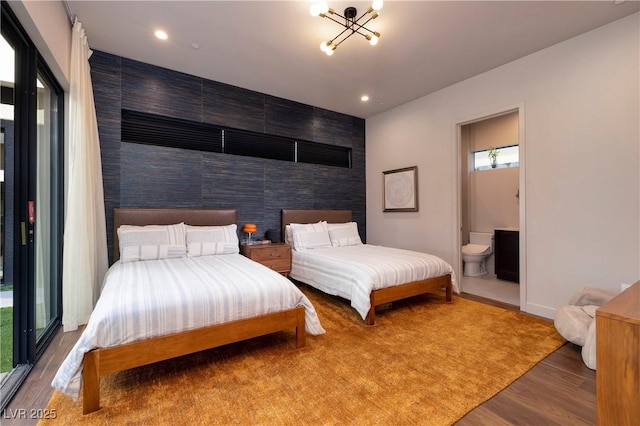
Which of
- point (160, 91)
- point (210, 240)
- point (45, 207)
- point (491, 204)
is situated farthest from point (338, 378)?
point (491, 204)

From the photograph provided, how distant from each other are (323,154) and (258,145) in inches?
46.1

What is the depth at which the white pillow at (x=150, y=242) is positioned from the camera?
294 cm

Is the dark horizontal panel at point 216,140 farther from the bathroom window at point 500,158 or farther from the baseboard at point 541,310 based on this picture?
the baseboard at point 541,310

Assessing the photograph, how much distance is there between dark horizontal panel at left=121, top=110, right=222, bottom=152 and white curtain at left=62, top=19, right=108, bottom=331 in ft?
1.97

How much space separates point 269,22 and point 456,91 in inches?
102

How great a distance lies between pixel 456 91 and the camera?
3.80m

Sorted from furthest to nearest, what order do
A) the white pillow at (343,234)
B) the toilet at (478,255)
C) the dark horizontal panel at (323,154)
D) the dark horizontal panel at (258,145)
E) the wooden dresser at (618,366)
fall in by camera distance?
the toilet at (478,255), the dark horizontal panel at (323,154), the white pillow at (343,234), the dark horizontal panel at (258,145), the wooden dresser at (618,366)

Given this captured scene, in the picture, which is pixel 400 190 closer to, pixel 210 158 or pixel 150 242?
pixel 210 158

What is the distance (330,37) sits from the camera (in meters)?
2.79

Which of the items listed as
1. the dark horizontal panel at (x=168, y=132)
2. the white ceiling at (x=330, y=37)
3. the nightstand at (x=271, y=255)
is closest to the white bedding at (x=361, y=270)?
the nightstand at (x=271, y=255)

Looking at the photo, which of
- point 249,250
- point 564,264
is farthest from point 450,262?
point 249,250

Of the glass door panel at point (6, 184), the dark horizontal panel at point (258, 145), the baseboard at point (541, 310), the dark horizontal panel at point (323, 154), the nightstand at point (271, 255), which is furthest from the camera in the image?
the dark horizontal panel at point (323, 154)

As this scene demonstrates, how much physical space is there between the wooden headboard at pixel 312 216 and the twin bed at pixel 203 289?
0.31 meters

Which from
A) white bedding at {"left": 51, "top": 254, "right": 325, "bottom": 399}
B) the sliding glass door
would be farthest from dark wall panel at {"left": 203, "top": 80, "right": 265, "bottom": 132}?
white bedding at {"left": 51, "top": 254, "right": 325, "bottom": 399}
